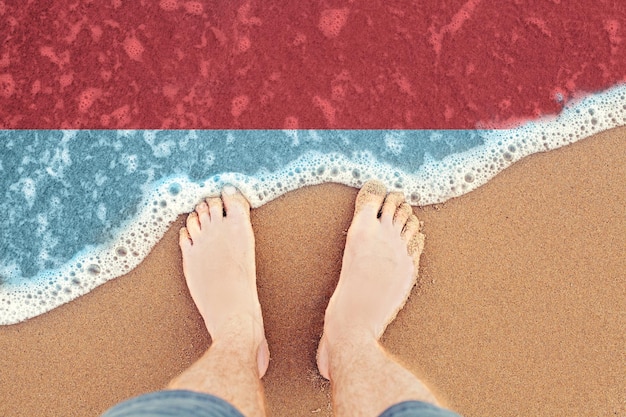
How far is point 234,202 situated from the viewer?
177 cm

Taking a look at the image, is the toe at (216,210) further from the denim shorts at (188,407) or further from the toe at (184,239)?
the denim shorts at (188,407)

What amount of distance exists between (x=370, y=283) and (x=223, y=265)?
1.61 feet

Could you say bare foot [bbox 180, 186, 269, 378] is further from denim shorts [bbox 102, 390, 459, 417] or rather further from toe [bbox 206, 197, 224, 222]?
denim shorts [bbox 102, 390, 459, 417]

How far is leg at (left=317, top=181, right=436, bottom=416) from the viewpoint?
1.58m

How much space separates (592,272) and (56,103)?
1905 millimetres

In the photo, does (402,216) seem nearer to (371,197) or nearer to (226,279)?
(371,197)

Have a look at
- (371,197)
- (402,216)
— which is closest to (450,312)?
(402,216)

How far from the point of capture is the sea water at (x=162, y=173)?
1777mm

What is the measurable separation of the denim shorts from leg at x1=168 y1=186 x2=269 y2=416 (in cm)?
25

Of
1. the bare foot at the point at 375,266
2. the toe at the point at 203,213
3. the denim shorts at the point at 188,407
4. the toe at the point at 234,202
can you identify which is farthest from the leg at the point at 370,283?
the toe at the point at 203,213

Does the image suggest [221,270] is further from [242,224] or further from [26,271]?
[26,271]

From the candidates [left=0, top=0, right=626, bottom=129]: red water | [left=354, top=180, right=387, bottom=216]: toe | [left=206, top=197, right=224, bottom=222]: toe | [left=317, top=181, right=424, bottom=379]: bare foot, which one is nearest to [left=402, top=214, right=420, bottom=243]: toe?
[left=317, top=181, right=424, bottom=379]: bare foot

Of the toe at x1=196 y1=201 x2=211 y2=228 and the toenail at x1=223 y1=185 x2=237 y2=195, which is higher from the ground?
the toenail at x1=223 y1=185 x2=237 y2=195

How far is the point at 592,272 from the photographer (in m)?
1.73
